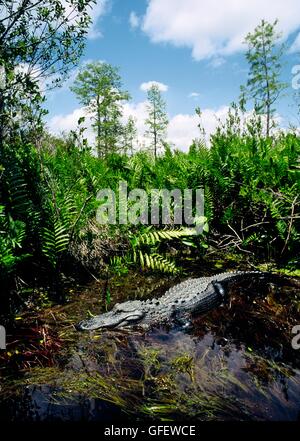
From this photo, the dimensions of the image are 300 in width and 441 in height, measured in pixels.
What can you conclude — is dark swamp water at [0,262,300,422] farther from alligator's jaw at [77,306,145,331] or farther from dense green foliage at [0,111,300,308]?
dense green foliage at [0,111,300,308]

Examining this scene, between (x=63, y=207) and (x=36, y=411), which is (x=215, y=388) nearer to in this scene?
(x=36, y=411)

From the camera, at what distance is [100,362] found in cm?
241

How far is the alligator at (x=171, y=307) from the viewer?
117 inches

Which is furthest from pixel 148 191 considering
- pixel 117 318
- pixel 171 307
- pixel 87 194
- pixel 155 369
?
pixel 155 369

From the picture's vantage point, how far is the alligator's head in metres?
2.88

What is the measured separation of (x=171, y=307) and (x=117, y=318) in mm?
600

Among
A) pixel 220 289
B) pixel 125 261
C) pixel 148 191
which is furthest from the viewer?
pixel 148 191

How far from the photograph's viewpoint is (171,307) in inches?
129

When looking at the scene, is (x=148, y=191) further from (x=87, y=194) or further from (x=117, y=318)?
(x=117, y=318)

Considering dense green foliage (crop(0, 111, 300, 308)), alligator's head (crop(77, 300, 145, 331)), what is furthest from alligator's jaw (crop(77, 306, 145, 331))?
dense green foliage (crop(0, 111, 300, 308))

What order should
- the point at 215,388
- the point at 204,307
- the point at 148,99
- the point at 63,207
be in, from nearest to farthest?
the point at 215,388 → the point at 204,307 → the point at 63,207 → the point at 148,99

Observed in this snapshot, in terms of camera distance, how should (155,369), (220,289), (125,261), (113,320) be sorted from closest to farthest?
(155,369)
(113,320)
(220,289)
(125,261)

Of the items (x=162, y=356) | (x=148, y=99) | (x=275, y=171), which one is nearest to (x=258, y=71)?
(x=148, y=99)

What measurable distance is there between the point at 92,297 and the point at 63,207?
1.16 m
